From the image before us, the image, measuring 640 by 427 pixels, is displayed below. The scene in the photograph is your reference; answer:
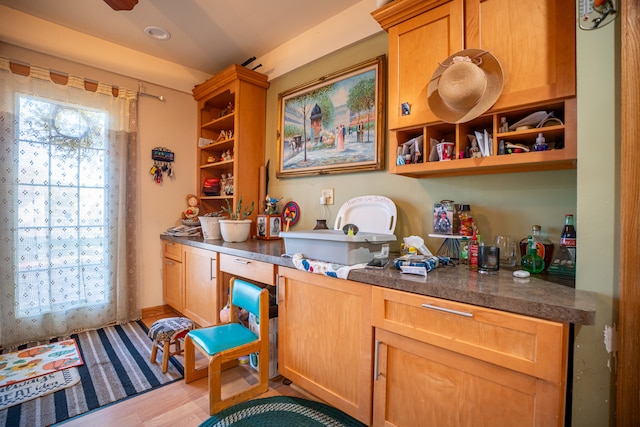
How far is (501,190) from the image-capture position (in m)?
1.48

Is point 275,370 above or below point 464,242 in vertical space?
below

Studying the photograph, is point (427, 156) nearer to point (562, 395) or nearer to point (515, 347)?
point (515, 347)

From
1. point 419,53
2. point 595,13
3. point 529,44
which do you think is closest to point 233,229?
point 419,53

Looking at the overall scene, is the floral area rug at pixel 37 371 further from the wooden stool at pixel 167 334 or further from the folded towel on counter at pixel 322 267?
the folded towel on counter at pixel 322 267

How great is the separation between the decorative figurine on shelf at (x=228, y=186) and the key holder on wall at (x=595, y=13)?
2637 millimetres

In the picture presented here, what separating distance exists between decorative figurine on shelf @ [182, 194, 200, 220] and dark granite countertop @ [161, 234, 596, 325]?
2.26m

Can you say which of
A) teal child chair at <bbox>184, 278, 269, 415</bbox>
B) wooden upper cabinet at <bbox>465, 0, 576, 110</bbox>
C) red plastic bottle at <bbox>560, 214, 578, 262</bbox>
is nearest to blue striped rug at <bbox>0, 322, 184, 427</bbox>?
teal child chair at <bbox>184, 278, 269, 415</bbox>

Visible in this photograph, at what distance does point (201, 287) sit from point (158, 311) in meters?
0.97

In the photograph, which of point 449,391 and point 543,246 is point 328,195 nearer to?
point 543,246

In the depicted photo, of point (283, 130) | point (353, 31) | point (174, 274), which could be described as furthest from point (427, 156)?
point (174, 274)

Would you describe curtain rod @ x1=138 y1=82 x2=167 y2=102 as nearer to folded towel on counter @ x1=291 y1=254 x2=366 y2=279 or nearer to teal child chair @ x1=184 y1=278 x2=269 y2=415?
teal child chair @ x1=184 y1=278 x2=269 y2=415

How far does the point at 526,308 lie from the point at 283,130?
7.31 ft

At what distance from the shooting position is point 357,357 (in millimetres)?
1330

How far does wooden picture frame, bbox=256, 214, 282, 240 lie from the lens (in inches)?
98.5
